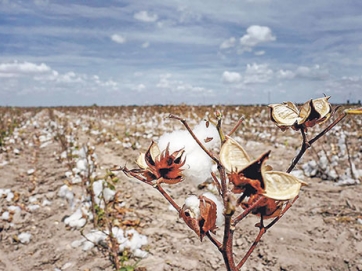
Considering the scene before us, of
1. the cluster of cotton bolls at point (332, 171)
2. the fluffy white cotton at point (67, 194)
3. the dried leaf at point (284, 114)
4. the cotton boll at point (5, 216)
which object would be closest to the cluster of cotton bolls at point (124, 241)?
the fluffy white cotton at point (67, 194)

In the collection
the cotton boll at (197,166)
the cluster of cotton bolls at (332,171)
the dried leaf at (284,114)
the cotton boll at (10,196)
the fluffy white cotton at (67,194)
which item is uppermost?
the dried leaf at (284,114)

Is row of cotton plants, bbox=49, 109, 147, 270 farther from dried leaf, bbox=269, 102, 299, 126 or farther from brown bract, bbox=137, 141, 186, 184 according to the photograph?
dried leaf, bbox=269, 102, 299, 126

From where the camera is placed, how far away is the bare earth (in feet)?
9.11

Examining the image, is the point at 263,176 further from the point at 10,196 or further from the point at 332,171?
the point at 332,171

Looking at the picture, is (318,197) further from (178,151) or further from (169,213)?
(178,151)

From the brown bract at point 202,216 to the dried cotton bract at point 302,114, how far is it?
0.20m

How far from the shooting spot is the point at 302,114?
2.13ft

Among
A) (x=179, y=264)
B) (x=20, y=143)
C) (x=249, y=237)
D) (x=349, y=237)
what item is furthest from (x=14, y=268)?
(x=20, y=143)

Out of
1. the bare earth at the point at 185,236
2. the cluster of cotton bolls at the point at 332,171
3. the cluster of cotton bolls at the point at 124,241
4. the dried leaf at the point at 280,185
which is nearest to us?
the dried leaf at the point at 280,185

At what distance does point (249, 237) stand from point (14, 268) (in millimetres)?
2052

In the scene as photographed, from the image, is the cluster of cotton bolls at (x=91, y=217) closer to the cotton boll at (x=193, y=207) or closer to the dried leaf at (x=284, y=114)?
the cotton boll at (x=193, y=207)

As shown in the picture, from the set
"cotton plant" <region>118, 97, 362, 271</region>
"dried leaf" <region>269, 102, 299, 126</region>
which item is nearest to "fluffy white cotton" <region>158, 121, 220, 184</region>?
"cotton plant" <region>118, 97, 362, 271</region>

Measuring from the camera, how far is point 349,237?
3.08 meters

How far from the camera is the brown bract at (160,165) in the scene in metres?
0.68
